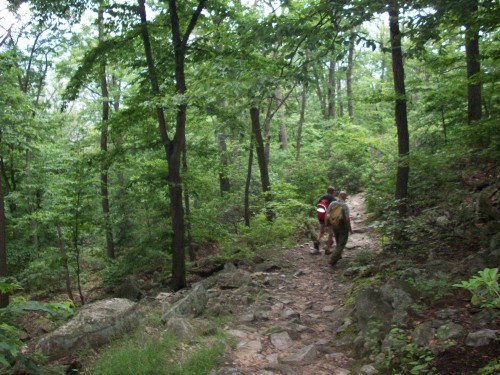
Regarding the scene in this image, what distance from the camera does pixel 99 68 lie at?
33.6 ft

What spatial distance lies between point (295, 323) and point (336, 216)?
162 inches

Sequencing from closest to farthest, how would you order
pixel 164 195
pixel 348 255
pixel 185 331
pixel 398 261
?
pixel 185 331 < pixel 398 261 < pixel 348 255 < pixel 164 195

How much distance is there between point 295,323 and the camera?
21.4ft

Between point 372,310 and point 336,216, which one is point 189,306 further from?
point 336,216

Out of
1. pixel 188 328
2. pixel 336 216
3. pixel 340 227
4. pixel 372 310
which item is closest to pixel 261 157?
pixel 336 216

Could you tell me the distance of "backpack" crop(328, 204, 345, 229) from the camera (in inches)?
392

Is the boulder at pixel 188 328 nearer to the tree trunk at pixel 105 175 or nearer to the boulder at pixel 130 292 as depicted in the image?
the boulder at pixel 130 292

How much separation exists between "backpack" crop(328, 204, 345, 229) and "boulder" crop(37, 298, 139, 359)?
5558 mm

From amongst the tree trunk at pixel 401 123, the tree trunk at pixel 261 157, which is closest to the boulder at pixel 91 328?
the tree trunk at pixel 401 123

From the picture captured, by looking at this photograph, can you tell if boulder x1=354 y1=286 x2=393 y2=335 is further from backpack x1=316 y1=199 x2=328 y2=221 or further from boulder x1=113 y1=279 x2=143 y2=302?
boulder x1=113 y1=279 x2=143 y2=302

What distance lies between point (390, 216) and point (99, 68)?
8186 mm

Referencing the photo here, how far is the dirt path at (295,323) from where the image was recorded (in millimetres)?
5016

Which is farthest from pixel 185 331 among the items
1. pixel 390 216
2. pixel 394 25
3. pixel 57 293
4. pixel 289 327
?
pixel 57 293

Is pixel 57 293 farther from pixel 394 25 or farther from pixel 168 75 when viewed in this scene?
pixel 394 25
